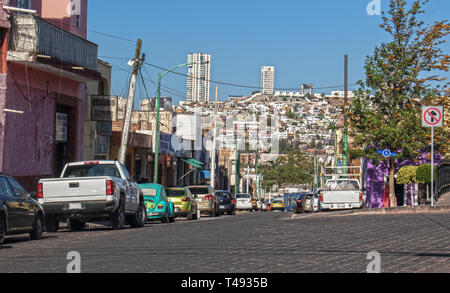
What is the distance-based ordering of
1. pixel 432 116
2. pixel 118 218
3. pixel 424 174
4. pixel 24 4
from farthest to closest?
pixel 424 174, pixel 24 4, pixel 432 116, pixel 118 218

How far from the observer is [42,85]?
31.7 m

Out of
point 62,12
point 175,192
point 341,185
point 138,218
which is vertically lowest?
point 138,218

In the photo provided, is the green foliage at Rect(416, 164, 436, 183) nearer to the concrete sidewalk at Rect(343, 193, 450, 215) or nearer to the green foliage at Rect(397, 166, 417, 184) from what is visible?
the green foliage at Rect(397, 166, 417, 184)

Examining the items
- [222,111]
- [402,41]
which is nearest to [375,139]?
[402,41]

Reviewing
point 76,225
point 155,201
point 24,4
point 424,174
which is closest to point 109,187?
point 76,225

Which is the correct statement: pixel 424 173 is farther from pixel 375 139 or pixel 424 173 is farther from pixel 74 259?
pixel 74 259

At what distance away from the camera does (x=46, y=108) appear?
3231cm

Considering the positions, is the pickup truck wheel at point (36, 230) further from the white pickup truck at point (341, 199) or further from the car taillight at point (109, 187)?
the white pickup truck at point (341, 199)

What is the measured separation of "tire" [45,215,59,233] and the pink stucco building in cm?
Result: 606

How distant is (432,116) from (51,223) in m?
12.7

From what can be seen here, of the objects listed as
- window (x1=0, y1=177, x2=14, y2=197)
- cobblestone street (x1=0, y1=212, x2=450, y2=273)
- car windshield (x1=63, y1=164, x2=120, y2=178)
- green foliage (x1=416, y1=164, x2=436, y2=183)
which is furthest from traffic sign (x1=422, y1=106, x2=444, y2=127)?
window (x1=0, y1=177, x2=14, y2=197)

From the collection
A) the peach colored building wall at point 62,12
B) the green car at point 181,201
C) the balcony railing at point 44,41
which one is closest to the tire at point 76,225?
the balcony railing at point 44,41

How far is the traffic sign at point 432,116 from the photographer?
25062 millimetres

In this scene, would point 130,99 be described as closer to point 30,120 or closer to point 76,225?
point 30,120
